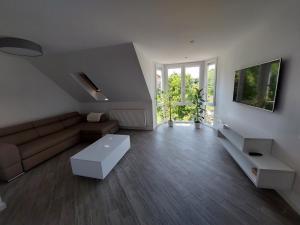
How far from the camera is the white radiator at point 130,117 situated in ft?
14.7

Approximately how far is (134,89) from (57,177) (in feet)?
8.92

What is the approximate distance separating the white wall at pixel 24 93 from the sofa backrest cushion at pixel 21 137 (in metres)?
0.43

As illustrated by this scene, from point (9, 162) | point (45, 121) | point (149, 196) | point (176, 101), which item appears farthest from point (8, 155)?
point (176, 101)

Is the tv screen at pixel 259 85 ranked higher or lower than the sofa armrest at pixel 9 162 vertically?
higher

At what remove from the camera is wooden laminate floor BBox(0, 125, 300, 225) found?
1.52 meters

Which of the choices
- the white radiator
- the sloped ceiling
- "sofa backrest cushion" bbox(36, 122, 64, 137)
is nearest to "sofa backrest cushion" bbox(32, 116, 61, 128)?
"sofa backrest cushion" bbox(36, 122, 64, 137)

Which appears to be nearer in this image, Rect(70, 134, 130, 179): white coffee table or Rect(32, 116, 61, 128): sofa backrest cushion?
Rect(70, 134, 130, 179): white coffee table

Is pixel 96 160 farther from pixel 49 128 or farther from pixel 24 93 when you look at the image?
pixel 24 93

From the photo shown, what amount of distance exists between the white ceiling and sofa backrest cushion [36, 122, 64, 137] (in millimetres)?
2011

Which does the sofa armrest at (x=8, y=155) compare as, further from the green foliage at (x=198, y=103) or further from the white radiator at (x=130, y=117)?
the green foliage at (x=198, y=103)

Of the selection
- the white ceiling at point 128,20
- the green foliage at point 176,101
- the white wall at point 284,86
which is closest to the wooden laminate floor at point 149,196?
the white wall at point 284,86

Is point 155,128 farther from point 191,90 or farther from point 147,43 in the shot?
point 147,43

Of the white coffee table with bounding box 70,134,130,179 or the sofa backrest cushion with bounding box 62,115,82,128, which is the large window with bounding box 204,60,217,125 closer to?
the white coffee table with bounding box 70,134,130,179

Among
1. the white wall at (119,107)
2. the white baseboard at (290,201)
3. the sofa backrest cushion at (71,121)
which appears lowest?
the white baseboard at (290,201)
